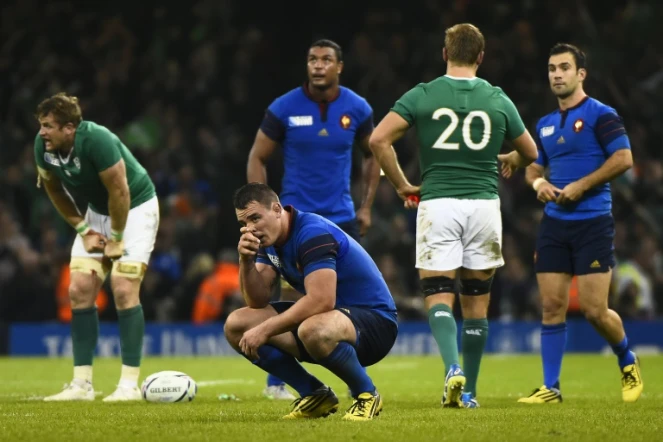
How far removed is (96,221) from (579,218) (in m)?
3.79

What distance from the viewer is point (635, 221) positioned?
18.4 metres

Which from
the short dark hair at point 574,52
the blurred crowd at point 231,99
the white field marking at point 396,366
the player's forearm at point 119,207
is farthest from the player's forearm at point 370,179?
the blurred crowd at point 231,99

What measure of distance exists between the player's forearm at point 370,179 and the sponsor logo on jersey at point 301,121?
67 centimetres

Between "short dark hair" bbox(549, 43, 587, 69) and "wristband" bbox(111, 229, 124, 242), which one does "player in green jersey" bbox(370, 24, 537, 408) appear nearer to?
"short dark hair" bbox(549, 43, 587, 69)

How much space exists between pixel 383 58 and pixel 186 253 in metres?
4.86

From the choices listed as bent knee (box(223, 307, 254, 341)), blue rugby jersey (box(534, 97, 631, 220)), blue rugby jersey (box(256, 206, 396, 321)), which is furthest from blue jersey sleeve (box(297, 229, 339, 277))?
blue rugby jersey (box(534, 97, 631, 220))

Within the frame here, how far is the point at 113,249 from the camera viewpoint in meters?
8.86

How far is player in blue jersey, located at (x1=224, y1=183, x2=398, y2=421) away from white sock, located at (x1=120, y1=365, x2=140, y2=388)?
223cm

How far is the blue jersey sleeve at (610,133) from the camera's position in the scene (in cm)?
860

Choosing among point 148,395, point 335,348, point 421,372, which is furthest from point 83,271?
point 421,372

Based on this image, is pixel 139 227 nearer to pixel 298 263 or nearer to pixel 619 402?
pixel 298 263

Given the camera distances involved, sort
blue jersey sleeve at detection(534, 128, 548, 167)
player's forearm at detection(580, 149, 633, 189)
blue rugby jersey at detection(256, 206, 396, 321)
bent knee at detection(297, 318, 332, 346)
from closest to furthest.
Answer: bent knee at detection(297, 318, 332, 346), blue rugby jersey at detection(256, 206, 396, 321), player's forearm at detection(580, 149, 633, 189), blue jersey sleeve at detection(534, 128, 548, 167)

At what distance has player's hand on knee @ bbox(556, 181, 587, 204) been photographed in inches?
336

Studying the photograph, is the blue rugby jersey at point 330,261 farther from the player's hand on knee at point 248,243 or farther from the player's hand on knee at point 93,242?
the player's hand on knee at point 93,242
